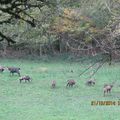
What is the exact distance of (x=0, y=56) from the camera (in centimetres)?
3600

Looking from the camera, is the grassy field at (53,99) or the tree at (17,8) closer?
the tree at (17,8)

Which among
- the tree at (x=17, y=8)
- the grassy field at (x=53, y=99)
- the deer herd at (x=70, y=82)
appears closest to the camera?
the tree at (x=17, y=8)

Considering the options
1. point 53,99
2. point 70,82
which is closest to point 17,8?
point 53,99

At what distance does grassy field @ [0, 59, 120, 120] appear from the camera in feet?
45.7

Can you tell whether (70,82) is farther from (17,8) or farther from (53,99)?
(17,8)

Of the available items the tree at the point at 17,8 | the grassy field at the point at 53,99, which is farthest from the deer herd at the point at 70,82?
the tree at the point at 17,8

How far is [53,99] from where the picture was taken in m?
17.1

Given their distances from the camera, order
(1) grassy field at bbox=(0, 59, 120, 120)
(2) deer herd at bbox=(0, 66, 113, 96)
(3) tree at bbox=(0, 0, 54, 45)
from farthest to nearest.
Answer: (2) deer herd at bbox=(0, 66, 113, 96), (1) grassy field at bbox=(0, 59, 120, 120), (3) tree at bbox=(0, 0, 54, 45)

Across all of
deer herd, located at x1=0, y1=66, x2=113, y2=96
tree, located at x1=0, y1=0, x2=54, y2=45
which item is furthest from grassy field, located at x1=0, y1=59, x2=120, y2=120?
tree, located at x1=0, y1=0, x2=54, y2=45

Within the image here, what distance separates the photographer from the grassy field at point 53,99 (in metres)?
13.9

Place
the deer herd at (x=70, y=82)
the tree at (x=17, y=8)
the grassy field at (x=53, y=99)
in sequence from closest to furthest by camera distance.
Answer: the tree at (x=17, y=8) → the grassy field at (x=53, y=99) → the deer herd at (x=70, y=82)

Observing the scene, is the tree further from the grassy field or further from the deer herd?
the deer herd

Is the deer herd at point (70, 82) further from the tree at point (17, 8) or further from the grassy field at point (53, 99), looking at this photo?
the tree at point (17, 8)

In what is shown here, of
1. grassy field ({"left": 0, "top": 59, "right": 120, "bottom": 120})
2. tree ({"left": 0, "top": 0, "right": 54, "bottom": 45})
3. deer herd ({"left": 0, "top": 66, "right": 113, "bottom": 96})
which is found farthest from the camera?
deer herd ({"left": 0, "top": 66, "right": 113, "bottom": 96})
